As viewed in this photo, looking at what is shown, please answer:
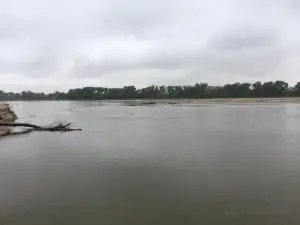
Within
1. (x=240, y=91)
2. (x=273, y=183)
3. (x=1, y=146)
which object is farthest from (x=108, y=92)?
(x=273, y=183)

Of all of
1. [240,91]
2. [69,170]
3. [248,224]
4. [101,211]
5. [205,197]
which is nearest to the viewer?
[248,224]

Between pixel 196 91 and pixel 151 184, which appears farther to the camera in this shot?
pixel 196 91

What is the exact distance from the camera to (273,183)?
10672 millimetres

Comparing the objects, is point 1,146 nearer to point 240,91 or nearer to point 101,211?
point 101,211

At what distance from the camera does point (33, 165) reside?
46.8 feet

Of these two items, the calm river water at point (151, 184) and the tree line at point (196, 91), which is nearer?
the calm river water at point (151, 184)

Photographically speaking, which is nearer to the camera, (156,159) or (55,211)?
(55,211)

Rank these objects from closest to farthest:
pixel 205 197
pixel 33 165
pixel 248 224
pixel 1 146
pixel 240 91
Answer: pixel 248 224
pixel 205 197
pixel 33 165
pixel 1 146
pixel 240 91

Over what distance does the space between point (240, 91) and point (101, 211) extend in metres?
139

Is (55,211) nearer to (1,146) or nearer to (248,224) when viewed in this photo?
(248,224)

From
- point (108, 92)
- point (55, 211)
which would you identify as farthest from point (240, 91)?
Answer: point (55, 211)

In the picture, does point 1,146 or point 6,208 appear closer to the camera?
point 6,208

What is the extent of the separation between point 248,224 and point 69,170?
7.88m

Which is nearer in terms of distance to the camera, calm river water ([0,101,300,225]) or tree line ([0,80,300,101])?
calm river water ([0,101,300,225])
